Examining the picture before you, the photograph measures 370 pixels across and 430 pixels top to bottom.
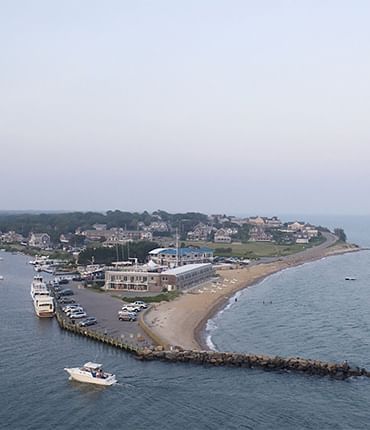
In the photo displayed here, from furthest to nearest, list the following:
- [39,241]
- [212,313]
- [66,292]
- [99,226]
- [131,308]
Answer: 1. [99,226]
2. [39,241]
3. [66,292]
4. [212,313]
5. [131,308]

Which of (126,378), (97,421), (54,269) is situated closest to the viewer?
(97,421)

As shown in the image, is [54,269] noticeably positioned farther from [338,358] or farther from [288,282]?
[338,358]

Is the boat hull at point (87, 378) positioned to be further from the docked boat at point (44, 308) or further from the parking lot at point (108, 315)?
the docked boat at point (44, 308)

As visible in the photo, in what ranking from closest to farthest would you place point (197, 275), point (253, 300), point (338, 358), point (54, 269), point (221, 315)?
point (338, 358) → point (221, 315) → point (253, 300) → point (197, 275) → point (54, 269)

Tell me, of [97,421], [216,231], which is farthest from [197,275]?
[216,231]

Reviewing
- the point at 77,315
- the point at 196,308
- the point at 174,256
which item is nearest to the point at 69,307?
the point at 77,315

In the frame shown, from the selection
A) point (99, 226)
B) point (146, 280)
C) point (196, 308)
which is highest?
point (99, 226)

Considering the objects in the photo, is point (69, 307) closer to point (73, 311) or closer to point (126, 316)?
point (73, 311)
